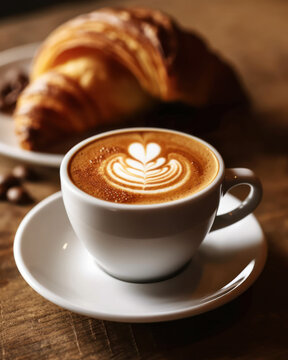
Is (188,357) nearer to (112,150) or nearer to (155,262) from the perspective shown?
(155,262)

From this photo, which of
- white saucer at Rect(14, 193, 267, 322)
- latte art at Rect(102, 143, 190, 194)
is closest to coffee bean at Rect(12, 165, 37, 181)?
white saucer at Rect(14, 193, 267, 322)

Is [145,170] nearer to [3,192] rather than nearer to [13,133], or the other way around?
Answer: [3,192]

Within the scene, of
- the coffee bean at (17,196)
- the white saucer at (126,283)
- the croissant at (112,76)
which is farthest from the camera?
the croissant at (112,76)

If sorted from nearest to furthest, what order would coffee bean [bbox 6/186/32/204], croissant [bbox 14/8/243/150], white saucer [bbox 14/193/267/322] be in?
white saucer [bbox 14/193/267/322]
coffee bean [bbox 6/186/32/204]
croissant [bbox 14/8/243/150]

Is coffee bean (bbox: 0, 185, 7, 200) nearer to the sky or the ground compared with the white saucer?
nearer to the ground

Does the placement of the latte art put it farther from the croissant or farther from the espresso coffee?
the croissant

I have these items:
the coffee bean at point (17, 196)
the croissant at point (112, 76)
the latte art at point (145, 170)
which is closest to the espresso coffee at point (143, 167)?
the latte art at point (145, 170)

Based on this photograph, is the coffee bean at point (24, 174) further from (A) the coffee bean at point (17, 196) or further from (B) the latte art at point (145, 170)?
(B) the latte art at point (145, 170)
